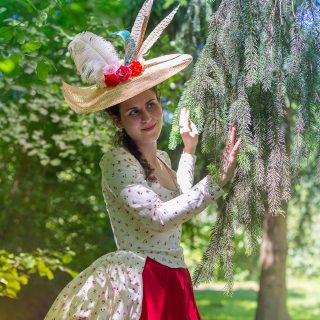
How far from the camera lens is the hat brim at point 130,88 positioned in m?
2.27

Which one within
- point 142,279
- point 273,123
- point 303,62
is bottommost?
point 142,279

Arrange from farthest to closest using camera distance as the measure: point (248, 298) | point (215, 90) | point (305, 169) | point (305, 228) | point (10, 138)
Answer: point (248, 298) → point (305, 228) → point (305, 169) → point (10, 138) → point (215, 90)

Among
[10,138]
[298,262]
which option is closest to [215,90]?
[10,138]

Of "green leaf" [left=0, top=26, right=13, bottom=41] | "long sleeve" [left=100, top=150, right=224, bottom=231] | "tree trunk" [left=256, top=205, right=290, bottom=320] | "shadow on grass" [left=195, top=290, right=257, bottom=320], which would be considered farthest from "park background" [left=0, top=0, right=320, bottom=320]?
"shadow on grass" [left=195, top=290, right=257, bottom=320]

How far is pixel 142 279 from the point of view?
2229mm

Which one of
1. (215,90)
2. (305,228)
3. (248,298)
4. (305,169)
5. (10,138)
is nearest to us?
(215,90)

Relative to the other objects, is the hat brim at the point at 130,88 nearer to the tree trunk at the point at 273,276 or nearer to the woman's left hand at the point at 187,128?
the woman's left hand at the point at 187,128

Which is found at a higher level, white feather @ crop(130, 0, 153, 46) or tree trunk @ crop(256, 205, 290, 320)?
white feather @ crop(130, 0, 153, 46)

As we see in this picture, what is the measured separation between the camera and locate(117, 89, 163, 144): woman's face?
7.58 ft

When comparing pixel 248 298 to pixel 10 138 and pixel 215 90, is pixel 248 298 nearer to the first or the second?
pixel 10 138

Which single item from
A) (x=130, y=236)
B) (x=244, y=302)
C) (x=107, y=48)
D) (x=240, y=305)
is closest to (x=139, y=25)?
(x=107, y=48)

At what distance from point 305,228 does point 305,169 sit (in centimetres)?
98

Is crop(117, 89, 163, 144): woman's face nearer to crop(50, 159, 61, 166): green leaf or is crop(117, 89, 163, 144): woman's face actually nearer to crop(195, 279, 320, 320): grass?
crop(50, 159, 61, 166): green leaf

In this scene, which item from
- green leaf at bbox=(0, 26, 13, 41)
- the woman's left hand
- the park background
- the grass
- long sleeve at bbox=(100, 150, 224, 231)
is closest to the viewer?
long sleeve at bbox=(100, 150, 224, 231)
